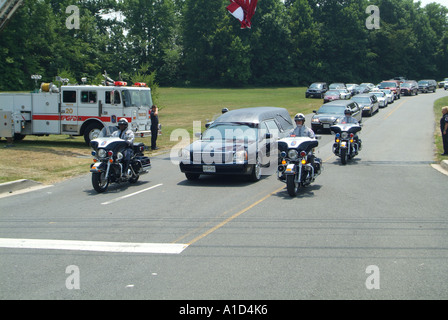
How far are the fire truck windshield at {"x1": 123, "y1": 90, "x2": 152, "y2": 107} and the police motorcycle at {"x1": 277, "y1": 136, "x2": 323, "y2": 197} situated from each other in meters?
10.8

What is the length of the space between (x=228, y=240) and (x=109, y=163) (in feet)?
18.0

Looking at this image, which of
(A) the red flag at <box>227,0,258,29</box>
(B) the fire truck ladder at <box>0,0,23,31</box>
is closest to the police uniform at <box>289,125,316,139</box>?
(A) the red flag at <box>227,0,258,29</box>

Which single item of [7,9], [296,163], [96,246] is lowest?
[96,246]

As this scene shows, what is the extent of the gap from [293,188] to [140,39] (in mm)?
80088

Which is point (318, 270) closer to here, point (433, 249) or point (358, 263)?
point (358, 263)

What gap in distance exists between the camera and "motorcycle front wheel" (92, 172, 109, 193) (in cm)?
1180

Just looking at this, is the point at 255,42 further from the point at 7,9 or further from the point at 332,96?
the point at 7,9

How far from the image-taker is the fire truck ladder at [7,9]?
1894 cm

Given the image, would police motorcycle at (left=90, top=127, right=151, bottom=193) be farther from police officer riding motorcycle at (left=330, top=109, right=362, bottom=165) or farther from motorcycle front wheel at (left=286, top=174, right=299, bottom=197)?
police officer riding motorcycle at (left=330, top=109, right=362, bottom=165)

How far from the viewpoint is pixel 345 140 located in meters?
16.5

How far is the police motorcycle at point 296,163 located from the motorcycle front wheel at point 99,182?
13.7ft

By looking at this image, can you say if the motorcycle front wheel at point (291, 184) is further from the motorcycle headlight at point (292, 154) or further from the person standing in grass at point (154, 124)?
the person standing in grass at point (154, 124)

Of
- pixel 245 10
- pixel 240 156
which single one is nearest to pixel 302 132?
pixel 240 156

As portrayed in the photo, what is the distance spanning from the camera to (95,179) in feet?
38.7
